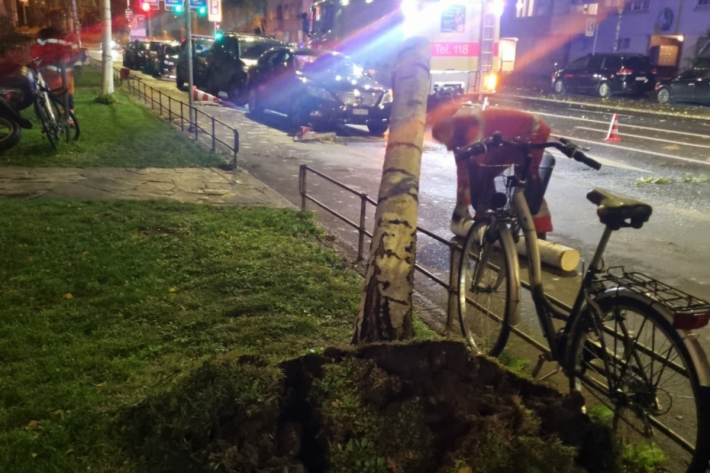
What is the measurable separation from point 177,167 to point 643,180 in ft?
24.1

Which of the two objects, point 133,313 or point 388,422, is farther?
point 133,313

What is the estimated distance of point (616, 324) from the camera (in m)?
3.02

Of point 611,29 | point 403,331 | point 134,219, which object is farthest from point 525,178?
point 611,29

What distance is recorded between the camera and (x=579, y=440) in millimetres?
2707

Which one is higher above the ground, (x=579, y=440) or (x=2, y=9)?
(x=2, y=9)

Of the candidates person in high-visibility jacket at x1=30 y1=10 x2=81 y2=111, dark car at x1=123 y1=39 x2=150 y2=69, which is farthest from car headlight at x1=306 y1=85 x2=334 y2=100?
dark car at x1=123 y1=39 x2=150 y2=69

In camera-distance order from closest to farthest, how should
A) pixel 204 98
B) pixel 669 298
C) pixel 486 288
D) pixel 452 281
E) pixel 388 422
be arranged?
pixel 388 422, pixel 669 298, pixel 486 288, pixel 452 281, pixel 204 98

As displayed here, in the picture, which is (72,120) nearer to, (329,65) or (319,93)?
(319,93)

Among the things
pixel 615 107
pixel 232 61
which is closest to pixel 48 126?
pixel 232 61

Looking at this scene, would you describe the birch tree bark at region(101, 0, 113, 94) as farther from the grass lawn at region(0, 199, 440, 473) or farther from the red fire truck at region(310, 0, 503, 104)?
the grass lawn at region(0, 199, 440, 473)

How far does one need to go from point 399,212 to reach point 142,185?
633 cm

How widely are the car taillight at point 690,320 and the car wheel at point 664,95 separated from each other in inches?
985

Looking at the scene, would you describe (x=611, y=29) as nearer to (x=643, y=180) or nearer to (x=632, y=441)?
(x=643, y=180)

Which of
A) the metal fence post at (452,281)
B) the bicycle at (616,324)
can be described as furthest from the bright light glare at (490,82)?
the bicycle at (616,324)
